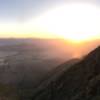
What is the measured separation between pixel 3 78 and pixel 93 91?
61.0m

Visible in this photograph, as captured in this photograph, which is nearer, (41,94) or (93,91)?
(93,91)

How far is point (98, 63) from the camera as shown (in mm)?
40656

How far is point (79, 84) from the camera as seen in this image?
1535 inches

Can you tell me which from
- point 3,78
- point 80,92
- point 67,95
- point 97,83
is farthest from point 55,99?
point 3,78

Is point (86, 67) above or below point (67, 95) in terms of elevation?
above

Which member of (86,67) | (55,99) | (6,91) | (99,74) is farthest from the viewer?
(6,91)

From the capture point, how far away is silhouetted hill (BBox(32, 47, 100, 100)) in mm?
34219

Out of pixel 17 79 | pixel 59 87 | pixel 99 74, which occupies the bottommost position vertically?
pixel 17 79

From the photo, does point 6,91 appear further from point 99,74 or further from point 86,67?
point 99,74

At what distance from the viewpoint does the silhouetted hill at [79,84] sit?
34219mm

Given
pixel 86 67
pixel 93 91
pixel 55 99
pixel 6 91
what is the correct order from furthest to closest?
1. pixel 6 91
2. pixel 86 67
3. pixel 55 99
4. pixel 93 91

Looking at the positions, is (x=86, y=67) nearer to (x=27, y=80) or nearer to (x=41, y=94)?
(x=41, y=94)

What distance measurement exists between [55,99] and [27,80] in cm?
4657

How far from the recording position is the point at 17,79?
88.4 meters
